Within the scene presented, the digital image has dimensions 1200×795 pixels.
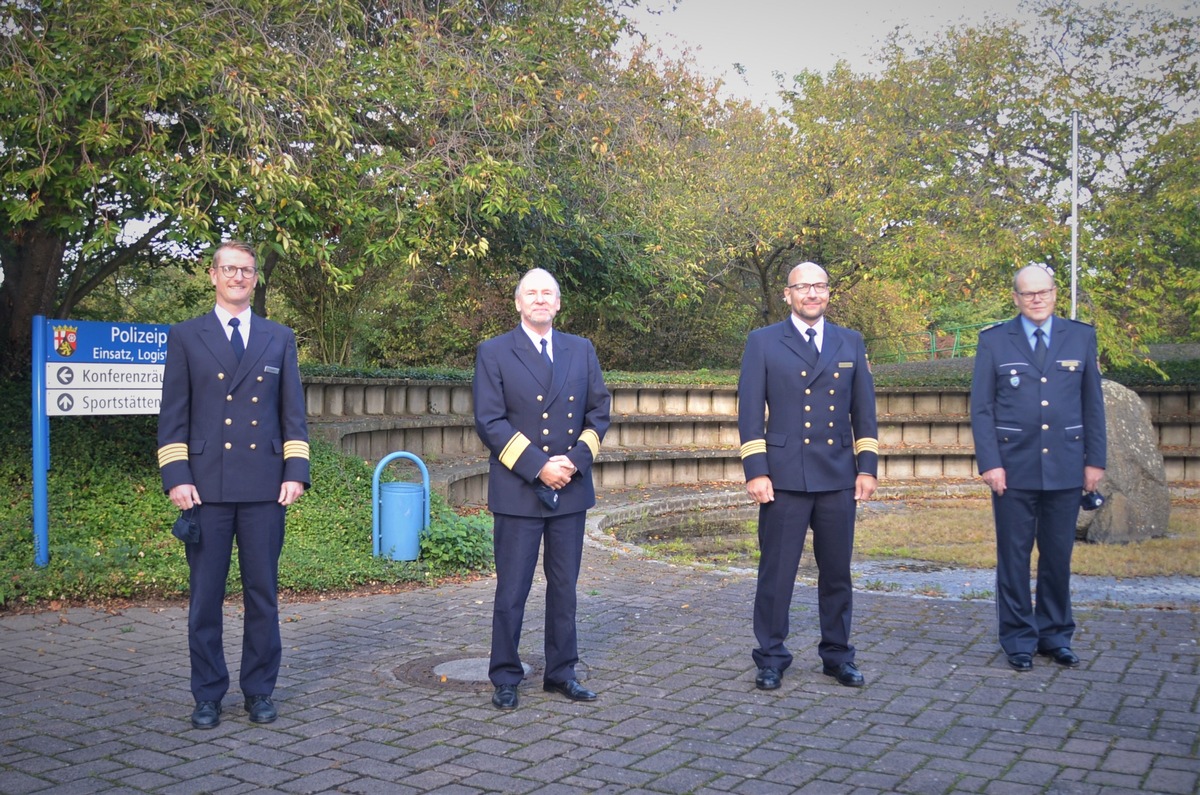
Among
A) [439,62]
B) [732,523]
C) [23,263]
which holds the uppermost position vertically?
[439,62]

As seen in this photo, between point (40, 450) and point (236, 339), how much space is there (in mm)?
3842

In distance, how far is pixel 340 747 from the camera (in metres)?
4.71

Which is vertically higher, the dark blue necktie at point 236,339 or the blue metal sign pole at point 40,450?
the dark blue necktie at point 236,339

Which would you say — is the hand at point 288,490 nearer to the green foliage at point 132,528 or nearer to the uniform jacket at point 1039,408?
the green foliage at point 132,528

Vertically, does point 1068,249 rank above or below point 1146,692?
above

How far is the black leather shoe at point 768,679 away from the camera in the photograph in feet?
18.4

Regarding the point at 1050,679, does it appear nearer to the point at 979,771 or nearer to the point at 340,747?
the point at 979,771

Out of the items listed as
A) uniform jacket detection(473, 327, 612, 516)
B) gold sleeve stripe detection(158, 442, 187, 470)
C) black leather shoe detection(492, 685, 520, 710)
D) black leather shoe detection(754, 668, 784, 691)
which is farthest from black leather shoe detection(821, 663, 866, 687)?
gold sleeve stripe detection(158, 442, 187, 470)

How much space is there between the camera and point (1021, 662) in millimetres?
5996

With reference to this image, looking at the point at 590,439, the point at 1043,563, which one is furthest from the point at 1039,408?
the point at 590,439

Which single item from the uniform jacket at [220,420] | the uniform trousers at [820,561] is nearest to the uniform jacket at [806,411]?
the uniform trousers at [820,561]

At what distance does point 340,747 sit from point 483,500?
926 cm

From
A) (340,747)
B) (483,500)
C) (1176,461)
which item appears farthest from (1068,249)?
(340,747)

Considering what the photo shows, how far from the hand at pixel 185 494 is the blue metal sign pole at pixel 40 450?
3711mm
